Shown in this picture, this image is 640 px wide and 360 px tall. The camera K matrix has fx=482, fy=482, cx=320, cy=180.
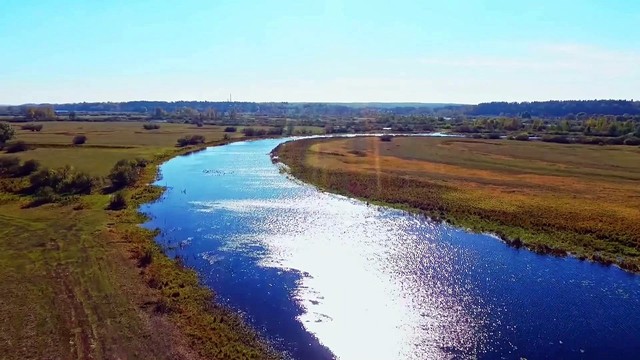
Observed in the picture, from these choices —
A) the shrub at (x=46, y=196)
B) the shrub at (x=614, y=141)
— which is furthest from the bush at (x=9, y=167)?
the shrub at (x=614, y=141)

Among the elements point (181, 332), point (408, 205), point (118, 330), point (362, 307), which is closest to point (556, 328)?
point (362, 307)

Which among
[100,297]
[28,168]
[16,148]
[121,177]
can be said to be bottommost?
[100,297]

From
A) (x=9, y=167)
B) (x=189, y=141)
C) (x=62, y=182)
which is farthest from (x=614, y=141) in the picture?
(x=9, y=167)

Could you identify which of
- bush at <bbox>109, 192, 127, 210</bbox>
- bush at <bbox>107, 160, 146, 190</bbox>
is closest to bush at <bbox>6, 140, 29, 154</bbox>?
bush at <bbox>107, 160, 146, 190</bbox>

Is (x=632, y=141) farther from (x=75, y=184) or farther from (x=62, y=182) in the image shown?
(x=62, y=182)

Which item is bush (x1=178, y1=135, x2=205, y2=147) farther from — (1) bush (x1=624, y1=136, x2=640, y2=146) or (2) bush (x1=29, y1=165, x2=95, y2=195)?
(1) bush (x1=624, y1=136, x2=640, y2=146)

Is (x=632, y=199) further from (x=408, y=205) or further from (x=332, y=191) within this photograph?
(x=332, y=191)
